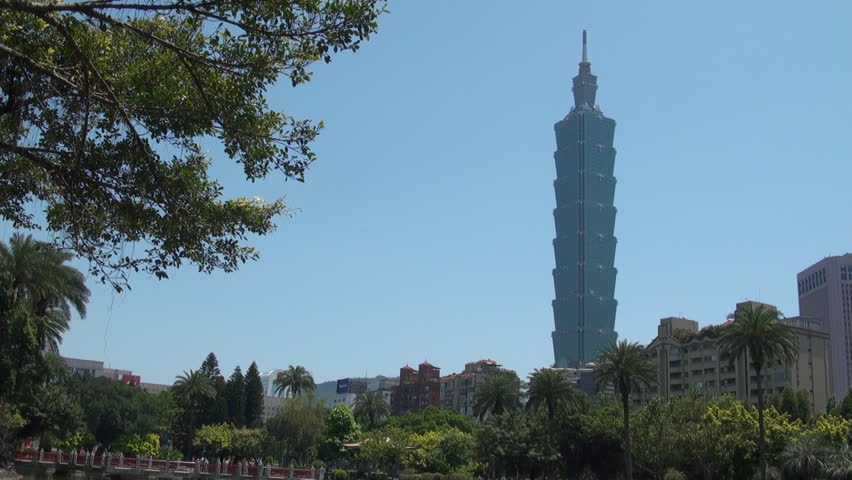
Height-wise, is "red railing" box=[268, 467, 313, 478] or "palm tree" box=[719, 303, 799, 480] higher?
"palm tree" box=[719, 303, 799, 480]

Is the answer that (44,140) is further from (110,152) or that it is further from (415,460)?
(415,460)

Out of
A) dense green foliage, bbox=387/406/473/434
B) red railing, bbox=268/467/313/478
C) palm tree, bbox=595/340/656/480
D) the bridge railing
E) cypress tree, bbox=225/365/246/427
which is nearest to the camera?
palm tree, bbox=595/340/656/480

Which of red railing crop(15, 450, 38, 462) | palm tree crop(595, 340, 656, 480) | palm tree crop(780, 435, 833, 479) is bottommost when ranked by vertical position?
red railing crop(15, 450, 38, 462)

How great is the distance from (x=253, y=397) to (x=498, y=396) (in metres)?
36.3

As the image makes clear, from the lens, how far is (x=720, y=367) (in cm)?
10738

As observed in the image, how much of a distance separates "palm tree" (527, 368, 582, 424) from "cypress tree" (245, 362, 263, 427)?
43.3m

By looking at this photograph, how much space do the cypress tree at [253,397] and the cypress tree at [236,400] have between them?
46.9 inches

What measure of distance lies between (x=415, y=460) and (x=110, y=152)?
2956 inches

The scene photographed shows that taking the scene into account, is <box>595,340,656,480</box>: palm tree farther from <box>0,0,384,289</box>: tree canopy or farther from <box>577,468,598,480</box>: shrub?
<box>0,0,384,289</box>: tree canopy

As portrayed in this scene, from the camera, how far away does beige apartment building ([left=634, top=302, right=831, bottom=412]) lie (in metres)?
102

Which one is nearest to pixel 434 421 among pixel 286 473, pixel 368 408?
pixel 368 408

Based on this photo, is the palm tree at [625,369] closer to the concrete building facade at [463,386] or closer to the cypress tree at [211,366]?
the cypress tree at [211,366]

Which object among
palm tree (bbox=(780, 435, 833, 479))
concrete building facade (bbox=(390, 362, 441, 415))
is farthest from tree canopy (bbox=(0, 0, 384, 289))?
concrete building facade (bbox=(390, 362, 441, 415))

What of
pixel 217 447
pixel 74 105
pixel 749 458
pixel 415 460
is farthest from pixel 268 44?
pixel 217 447
